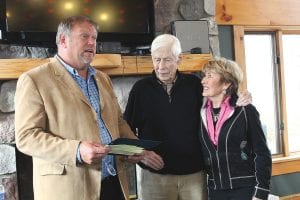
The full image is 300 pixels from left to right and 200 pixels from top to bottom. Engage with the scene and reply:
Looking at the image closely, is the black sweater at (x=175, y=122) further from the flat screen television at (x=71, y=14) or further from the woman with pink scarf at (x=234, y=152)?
the flat screen television at (x=71, y=14)

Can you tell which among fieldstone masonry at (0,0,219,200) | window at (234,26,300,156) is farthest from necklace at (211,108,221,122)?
window at (234,26,300,156)

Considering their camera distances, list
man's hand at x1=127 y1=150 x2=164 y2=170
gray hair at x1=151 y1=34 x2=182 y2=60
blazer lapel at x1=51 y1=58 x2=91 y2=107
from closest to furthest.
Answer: blazer lapel at x1=51 y1=58 x2=91 y2=107
man's hand at x1=127 y1=150 x2=164 y2=170
gray hair at x1=151 y1=34 x2=182 y2=60

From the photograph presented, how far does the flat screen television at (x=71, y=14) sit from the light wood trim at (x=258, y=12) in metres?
0.82

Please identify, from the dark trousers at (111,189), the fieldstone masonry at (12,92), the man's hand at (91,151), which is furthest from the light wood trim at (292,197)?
the man's hand at (91,151)

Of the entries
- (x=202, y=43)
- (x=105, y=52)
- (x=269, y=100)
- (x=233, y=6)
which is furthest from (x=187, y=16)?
(x=269, y=100)

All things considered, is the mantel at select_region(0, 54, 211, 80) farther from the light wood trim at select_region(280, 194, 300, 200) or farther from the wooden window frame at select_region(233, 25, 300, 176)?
the light wood trim at select_region(280, 194, 300, 200)

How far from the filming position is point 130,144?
1.48 meters

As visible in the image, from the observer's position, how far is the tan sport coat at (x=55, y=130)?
1.40 meters

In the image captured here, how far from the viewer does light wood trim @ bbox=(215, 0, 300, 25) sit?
3133 millimetres

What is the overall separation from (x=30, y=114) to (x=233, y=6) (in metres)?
2.24

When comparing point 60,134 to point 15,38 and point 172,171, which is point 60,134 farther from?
point 15,38

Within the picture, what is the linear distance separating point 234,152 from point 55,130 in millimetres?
879

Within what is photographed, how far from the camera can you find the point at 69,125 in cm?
148

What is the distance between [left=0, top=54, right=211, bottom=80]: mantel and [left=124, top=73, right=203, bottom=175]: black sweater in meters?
0.40
